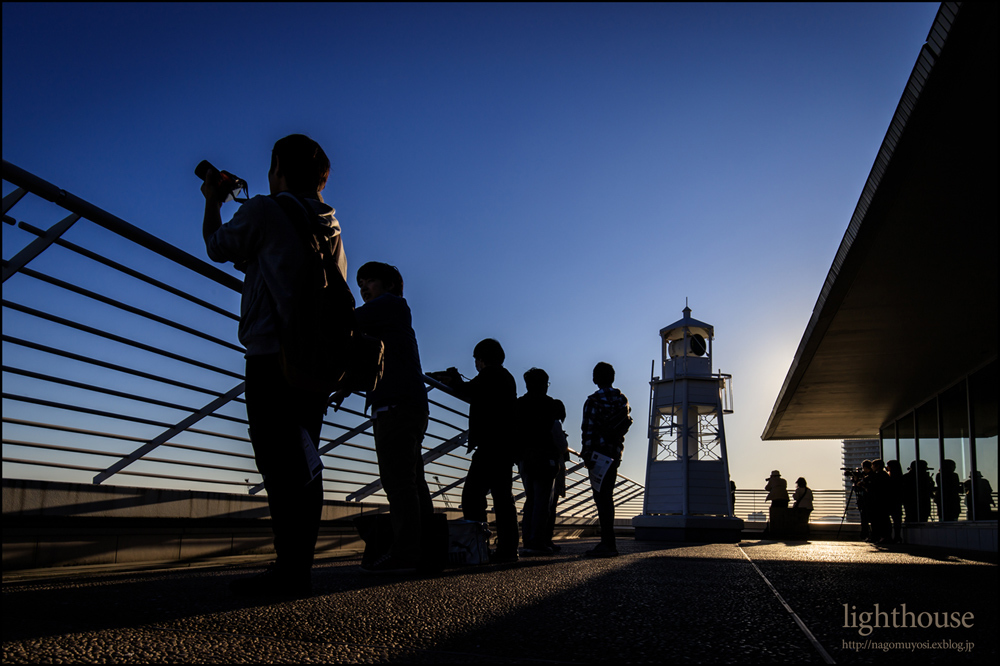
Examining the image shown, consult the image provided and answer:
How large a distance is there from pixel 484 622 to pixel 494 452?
2518 millimetres

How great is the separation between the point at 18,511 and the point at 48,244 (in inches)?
41.4

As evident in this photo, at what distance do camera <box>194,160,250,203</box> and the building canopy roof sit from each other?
9.32 feet

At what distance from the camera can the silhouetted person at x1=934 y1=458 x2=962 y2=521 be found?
10.1 meters

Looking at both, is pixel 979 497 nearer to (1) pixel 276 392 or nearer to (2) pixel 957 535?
(2) pixel 957 535

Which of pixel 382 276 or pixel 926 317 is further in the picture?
pixel 926 317

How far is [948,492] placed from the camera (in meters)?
10.5

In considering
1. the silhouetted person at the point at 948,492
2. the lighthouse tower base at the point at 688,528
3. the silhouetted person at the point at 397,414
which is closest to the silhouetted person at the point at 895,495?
the silhouetted person at the point at 948,492

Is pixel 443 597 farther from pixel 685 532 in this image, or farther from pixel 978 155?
pixel 685 532

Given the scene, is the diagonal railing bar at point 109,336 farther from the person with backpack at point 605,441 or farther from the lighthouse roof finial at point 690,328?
the lighthouse roof finial at point 690,328

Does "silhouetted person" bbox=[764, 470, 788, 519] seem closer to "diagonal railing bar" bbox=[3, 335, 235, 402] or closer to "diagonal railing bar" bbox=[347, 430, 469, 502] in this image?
"diagonal railing bar" bbox=[347, 430, 469, 502]

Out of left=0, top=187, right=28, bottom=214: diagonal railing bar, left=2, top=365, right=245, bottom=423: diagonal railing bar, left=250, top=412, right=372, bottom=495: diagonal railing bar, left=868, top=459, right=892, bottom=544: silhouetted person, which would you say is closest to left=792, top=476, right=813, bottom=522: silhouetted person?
left=868, top=459, right=892, bottom=544: silhouetted person

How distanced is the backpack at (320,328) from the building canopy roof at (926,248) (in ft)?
8.70

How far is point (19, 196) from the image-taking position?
7.73 ft

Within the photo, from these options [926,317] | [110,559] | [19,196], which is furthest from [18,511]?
[926,317]
